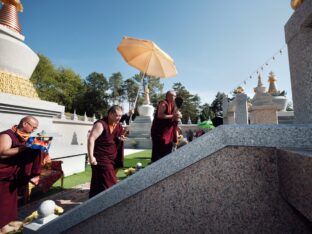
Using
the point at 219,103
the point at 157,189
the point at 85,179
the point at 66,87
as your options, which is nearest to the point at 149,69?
the point at 85,179

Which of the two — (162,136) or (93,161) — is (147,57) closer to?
(162,136)

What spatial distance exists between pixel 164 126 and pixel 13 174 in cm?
322

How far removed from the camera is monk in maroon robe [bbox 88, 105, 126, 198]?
371 cm

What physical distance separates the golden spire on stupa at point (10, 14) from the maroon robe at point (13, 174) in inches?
204

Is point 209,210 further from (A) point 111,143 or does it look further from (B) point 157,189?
(A) point 111,143

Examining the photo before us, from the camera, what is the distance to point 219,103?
68.2m

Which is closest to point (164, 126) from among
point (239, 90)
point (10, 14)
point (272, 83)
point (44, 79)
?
point (10, 14)

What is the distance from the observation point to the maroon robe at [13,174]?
10.5ft

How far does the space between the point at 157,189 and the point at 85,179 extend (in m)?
5.47

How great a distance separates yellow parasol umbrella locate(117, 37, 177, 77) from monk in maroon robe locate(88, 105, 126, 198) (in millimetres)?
2719

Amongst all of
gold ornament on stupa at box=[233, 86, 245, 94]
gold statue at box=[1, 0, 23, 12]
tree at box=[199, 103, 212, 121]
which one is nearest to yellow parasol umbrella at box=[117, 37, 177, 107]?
gold statue at box=[1, 0, 23, 12]

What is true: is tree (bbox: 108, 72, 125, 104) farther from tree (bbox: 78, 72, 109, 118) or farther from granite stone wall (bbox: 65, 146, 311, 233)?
granite stone wall (bbox: 65, 146, 311, 233)

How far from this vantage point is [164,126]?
5.30 m

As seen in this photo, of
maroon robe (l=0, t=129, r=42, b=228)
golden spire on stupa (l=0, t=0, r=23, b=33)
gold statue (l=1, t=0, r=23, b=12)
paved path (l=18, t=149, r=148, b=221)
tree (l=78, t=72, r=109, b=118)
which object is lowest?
paved path (l=18, t=149, r=148, b=221)
